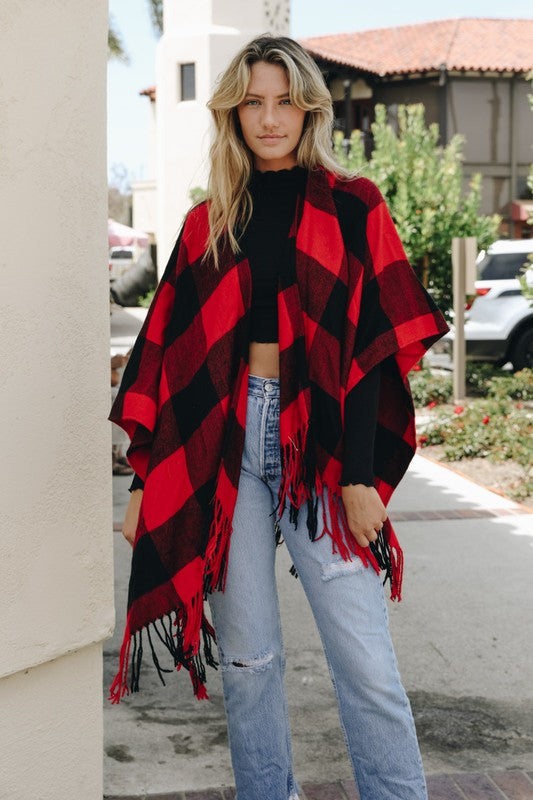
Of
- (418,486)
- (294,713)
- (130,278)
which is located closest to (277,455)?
(294,713)

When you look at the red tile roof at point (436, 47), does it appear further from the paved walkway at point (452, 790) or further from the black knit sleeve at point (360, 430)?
the black knit sleeve at point (360, 430)

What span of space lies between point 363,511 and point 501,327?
10848 millimetres

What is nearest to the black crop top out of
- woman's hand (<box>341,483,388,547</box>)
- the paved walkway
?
woman's hand (<box>341,483,388,547</box>)

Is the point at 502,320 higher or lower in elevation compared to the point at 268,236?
lower

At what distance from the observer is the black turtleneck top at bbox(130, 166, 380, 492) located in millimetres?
2326

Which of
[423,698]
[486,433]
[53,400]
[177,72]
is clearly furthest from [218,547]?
[177,72]

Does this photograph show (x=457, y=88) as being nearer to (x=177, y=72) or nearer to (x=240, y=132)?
(x=177, y=72)

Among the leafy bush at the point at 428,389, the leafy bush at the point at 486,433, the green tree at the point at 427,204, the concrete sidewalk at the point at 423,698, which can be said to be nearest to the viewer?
the concrete sidewalk at the point at 423,698

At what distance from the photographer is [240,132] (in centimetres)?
256

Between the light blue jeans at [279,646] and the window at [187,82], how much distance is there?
24302mm

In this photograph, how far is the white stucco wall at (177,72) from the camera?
2419 cm

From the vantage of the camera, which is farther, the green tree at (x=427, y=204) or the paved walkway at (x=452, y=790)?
the green tree at (x=427, y=204)

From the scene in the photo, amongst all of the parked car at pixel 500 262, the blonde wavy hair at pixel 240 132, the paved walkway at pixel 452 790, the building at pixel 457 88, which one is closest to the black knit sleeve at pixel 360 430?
the blonde wavy hair at pixel 240 132

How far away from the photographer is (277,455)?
2.41 metres
